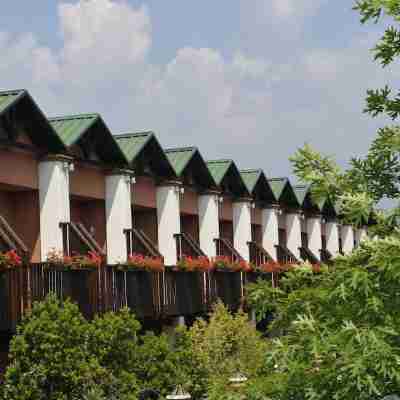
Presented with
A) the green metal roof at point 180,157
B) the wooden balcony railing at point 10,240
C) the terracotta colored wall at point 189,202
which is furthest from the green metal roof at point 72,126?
the terracotta colored wall at point 189,202

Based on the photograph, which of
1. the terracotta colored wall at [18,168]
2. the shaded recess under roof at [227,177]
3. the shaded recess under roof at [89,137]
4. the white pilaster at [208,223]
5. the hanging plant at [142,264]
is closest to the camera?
the terracotta colored wall at [18,168]

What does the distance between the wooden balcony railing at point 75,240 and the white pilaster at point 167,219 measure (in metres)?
7.07

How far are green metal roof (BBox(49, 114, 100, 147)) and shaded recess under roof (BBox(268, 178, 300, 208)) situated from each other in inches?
737

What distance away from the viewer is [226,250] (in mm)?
38188

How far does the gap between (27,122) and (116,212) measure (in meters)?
5.40

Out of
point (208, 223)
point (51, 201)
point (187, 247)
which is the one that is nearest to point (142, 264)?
point (51, 201)

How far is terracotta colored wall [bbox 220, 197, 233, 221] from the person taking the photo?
134ft

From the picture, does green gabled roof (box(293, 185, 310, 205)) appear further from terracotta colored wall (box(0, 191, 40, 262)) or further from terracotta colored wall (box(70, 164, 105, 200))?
terracotta colored wall (box(0, 191, 40, 262))

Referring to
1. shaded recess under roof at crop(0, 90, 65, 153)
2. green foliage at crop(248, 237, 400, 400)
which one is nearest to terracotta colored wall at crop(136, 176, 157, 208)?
shaded recess under roof at crop(0, 90, 65, 153)

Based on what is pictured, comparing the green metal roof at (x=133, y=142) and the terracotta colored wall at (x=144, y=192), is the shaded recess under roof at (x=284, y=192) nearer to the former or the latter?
the terracotta colored wall at (x=144, y=192)

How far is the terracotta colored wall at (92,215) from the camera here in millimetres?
30172

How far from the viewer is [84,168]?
28953 mm

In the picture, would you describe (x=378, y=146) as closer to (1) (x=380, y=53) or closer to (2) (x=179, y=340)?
(1) (x=380, y=53)

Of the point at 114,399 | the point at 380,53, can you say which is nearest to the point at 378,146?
the point at 380,53
